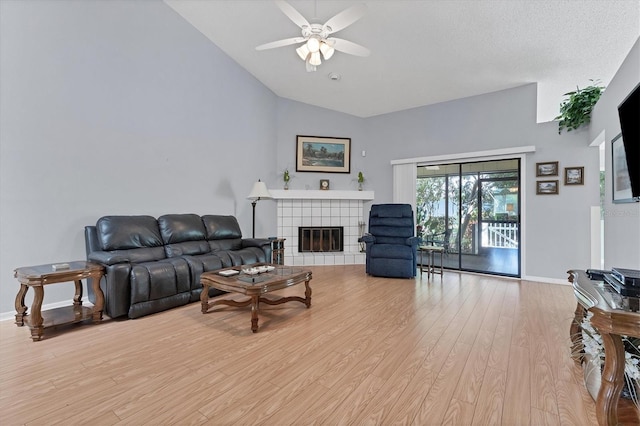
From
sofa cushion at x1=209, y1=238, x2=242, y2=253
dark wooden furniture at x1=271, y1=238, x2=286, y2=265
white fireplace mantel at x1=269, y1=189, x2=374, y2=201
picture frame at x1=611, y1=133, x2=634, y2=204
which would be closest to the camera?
picture frame at x1=611, y1=133, x2=634, y2=204

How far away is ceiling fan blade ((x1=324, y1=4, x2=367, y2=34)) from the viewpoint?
94.0 inches

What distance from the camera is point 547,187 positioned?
4168 millimetres

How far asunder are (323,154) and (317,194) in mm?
869

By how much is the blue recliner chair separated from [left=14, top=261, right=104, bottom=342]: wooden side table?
11.3 ft

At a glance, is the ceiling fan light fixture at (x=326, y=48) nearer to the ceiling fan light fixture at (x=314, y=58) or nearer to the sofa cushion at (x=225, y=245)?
the ceiling fan light fixture at (x=314, y=58)

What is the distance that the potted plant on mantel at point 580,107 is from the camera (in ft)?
12.1

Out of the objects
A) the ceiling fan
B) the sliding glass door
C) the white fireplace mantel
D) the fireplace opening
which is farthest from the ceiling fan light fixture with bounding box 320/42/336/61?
the fireplace opening

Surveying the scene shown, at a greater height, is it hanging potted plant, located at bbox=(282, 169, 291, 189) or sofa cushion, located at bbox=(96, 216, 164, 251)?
hanging potted plant, located at bbox=(282, 169, 291, 189)

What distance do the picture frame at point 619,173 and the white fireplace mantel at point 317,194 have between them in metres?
3.55

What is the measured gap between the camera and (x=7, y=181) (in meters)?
2.56

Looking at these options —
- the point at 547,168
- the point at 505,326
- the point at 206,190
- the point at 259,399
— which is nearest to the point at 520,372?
the point at 505,326

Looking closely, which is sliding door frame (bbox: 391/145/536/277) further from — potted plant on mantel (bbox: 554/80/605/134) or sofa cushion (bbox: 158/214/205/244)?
sofa cushion (bbox: 158/214/205/244)

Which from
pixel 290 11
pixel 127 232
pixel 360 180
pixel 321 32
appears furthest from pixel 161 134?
pixel 360 180

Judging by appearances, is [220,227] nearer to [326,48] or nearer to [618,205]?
[326,48]
